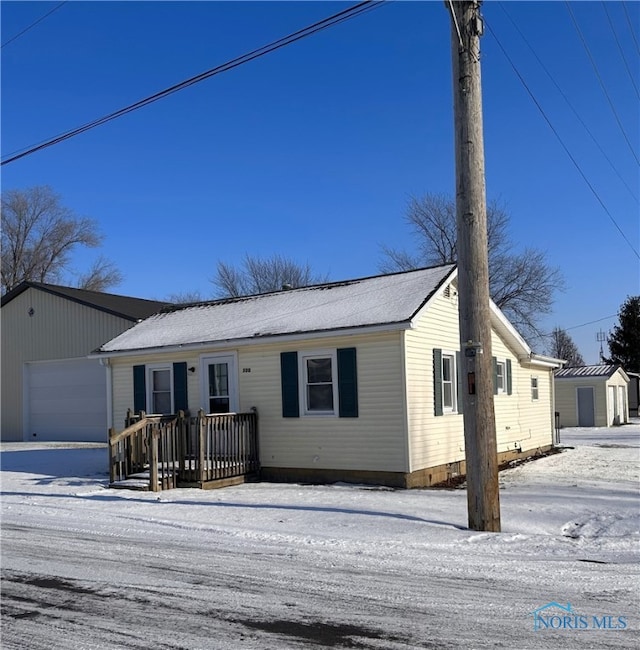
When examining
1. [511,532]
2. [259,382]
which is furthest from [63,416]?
[511,532]

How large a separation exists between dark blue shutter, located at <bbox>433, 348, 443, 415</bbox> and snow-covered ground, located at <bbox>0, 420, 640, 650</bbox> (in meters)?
2.09

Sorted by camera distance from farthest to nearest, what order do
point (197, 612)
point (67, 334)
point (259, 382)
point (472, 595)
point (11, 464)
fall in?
point (67, 334)
point (11, 464)
point (259, 382)
point (472, 595)
point (197, 612)

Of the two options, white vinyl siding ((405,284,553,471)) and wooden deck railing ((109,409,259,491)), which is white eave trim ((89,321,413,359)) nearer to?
white vinyl siding ((405,284,553,471))

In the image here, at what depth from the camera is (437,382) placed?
45.7ft

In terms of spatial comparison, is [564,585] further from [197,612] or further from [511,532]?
[197,612]

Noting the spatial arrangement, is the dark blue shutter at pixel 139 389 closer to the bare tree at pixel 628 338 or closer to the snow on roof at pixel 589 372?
the snow on roof at pixel 589 372

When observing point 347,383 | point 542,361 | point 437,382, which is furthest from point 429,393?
point 542,361

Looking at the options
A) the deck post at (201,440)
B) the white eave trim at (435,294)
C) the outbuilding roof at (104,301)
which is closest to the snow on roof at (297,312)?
the white eave trim at (435,294)

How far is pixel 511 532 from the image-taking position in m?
8.73

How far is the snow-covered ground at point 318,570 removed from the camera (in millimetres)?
5148

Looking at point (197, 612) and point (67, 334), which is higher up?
point (67, 334)

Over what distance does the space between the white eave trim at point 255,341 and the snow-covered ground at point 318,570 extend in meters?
2.87

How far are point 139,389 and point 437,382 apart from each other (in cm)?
702

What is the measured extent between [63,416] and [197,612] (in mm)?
22376
